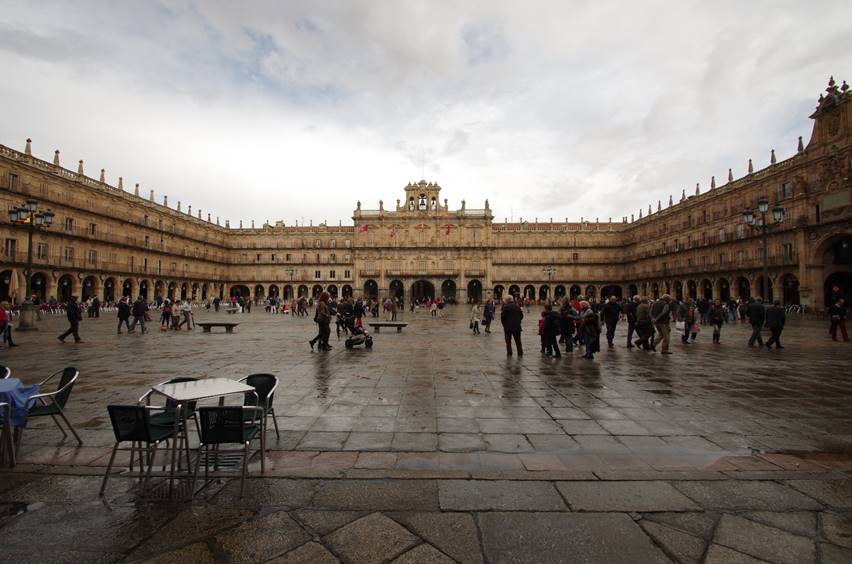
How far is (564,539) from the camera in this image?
245 centimetres

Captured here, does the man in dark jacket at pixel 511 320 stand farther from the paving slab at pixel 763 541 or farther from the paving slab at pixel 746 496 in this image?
the paving slab at pixel 763 541

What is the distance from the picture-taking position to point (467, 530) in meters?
2.54

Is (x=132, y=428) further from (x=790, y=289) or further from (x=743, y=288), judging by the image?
(x=743, y=288)

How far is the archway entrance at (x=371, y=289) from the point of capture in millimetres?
53216

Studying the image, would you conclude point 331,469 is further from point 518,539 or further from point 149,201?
point 149,201

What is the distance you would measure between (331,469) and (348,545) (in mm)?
1041

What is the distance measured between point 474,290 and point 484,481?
5107 centimetres

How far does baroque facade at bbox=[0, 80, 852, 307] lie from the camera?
27172 millimetres

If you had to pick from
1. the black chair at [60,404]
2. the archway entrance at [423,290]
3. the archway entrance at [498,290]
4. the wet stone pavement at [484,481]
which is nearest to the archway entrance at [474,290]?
the archway entrance at [498,290]

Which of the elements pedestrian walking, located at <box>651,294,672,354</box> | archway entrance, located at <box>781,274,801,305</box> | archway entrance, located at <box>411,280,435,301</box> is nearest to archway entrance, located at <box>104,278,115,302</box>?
archway entrance, located at <box>411,280,435,301</box>

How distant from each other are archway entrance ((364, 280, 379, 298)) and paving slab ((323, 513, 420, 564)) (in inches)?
1993

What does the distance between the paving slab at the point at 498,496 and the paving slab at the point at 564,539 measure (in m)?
0.10

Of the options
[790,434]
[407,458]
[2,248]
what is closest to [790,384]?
[790,434]

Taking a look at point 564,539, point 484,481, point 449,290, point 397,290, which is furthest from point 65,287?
point 564,539
